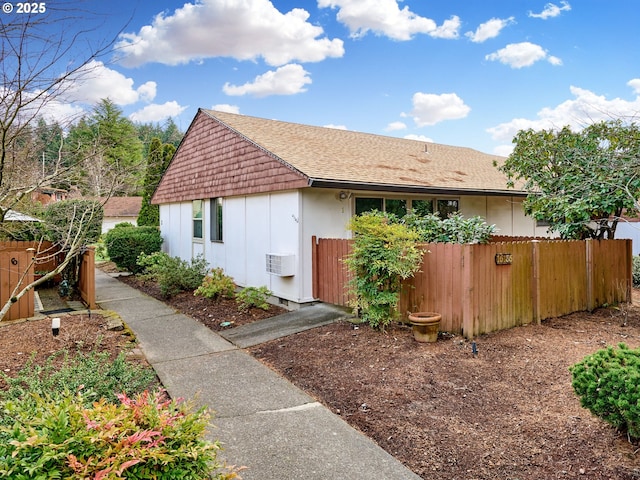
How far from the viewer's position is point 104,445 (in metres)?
1.97

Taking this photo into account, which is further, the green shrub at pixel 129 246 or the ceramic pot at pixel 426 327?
the green shrub at pixel 129 246

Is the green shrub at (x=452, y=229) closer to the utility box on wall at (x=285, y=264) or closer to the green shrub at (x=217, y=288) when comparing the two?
the utility box on wall at (x=285, y=264)

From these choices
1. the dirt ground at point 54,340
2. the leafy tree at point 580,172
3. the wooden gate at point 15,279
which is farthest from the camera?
the leafy tree at point 580,172

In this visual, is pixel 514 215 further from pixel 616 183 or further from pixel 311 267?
pixel 311 267

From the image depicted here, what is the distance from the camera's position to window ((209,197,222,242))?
11688 mm

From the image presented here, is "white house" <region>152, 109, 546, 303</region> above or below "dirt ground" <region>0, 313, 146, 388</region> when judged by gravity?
above

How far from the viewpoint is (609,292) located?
8891 mm

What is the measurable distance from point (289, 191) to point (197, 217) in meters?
5.39

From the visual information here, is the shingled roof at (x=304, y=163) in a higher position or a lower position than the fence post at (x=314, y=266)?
higher

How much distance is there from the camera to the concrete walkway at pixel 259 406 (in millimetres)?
3230

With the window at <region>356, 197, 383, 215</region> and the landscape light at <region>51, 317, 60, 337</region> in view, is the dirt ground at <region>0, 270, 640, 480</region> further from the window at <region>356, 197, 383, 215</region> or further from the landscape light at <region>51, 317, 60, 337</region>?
the window at <region>356, 197, 383, 215</region>

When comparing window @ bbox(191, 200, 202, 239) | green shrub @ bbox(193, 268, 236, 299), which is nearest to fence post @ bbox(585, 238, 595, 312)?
green shrub @ bbox(193, 268, 236, 299)

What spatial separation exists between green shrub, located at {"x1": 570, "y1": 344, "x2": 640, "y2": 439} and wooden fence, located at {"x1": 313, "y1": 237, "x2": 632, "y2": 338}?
2.89 metres

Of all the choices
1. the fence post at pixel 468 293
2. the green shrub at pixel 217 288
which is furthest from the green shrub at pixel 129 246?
the fence post at pixel 468 293
